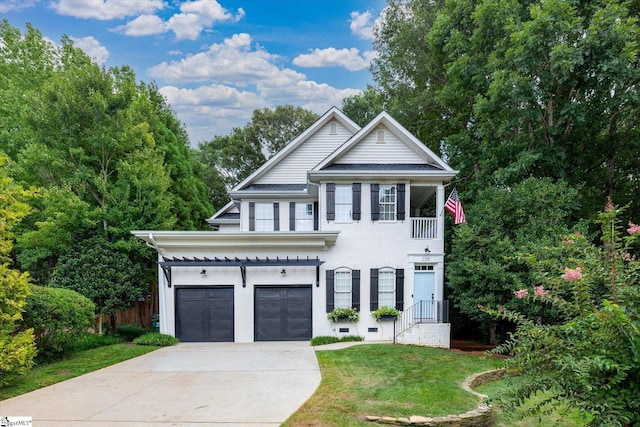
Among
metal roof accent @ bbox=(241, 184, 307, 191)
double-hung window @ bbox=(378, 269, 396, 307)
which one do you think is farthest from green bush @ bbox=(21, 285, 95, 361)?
double-hung window @ bbox=(378, 269, 396, 307)

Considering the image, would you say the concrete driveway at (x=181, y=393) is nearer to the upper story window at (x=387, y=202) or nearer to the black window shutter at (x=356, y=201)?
the black window shutter at (x=356, y=201)

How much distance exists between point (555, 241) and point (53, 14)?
23.7 metres

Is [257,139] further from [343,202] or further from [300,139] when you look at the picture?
[343,202]

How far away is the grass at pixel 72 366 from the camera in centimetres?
743

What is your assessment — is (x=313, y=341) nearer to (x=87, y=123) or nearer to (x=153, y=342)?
(x=153, y=342)

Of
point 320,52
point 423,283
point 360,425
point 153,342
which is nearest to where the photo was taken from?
point 360,425

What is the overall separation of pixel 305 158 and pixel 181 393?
433 inches

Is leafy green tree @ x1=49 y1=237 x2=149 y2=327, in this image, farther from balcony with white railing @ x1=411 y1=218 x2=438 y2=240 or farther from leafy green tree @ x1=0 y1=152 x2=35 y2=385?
balcony with white railing @ x1=411 y1=218 x2=438 y2=240

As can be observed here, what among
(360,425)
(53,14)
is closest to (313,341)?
(360,425)

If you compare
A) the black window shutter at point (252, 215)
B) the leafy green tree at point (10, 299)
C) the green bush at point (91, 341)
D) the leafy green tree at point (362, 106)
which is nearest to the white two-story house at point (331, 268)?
the green bush at point (91, 341)

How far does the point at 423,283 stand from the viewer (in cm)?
1276

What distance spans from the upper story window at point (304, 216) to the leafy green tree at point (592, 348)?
1139 centimetres

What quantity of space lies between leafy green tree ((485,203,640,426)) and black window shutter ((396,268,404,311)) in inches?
334

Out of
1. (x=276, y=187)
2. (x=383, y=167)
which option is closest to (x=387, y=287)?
(x=383, y=167)
